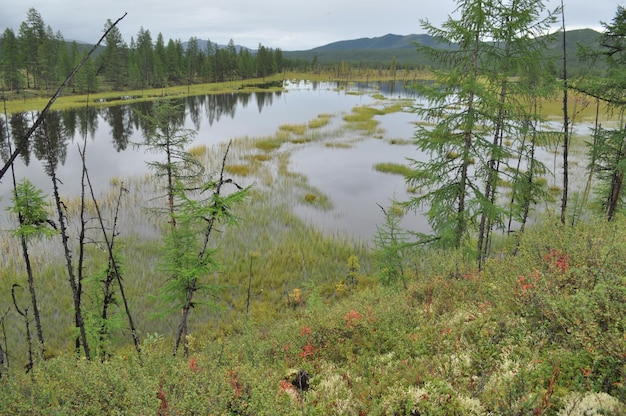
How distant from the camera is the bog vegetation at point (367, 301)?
13.1 ft

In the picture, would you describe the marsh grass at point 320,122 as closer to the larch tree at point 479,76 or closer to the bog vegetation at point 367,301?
the bog vegetation at point 367,301

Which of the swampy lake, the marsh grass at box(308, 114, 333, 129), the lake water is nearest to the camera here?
the swampy lake

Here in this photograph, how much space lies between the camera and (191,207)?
8.08 m

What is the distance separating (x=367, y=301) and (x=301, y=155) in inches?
1178

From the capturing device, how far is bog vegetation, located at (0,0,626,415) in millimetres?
3982

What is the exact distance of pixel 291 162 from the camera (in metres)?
34.2

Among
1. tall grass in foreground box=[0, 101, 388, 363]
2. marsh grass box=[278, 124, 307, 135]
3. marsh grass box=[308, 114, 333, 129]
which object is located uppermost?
marsh grass box=[308, 114, 333, 129]

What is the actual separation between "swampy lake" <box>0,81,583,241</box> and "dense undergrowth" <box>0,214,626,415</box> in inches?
285

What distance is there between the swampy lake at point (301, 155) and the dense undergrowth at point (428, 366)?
7233mm

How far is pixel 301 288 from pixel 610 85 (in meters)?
13.8

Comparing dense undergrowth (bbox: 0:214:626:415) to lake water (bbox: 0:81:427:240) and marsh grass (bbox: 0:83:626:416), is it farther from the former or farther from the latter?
lake water (bbox: 0:81:427:240)

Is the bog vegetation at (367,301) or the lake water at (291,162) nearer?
the bog vegetation at (367,301)

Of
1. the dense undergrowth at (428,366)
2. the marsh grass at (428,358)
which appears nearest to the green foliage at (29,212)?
the marsh grass at (428,358)

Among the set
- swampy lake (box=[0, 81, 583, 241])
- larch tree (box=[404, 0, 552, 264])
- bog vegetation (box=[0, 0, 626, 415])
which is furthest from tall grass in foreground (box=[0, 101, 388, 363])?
larch tree (box=[404, 0, 552, 264])
